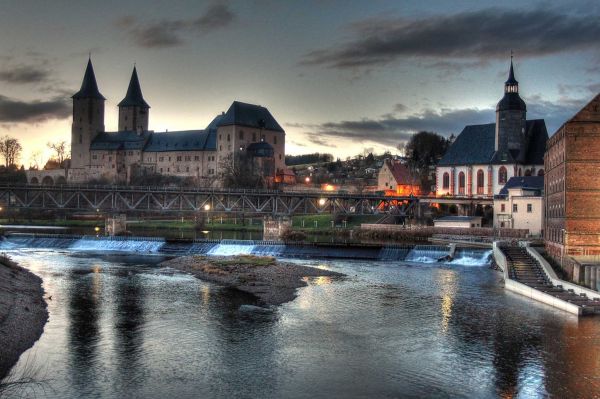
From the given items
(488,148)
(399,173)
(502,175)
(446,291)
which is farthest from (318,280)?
(399,173)

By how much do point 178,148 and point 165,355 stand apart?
13918 cm

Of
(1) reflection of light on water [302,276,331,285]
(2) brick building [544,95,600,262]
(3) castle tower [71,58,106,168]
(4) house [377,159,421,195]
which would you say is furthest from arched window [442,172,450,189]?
(3) castle tower [71,58,106,168]

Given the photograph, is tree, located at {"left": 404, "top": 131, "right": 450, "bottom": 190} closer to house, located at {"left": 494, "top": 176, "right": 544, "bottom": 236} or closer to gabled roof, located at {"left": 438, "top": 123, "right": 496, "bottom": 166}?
gabled roof, located at {"left": 438, "top": 123, "right": 496, "bottom": 166}

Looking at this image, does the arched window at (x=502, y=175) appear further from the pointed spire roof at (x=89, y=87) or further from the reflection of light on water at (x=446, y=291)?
the pointed spire roof at (x=89, y=87)

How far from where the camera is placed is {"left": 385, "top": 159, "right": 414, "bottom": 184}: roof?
122 meters

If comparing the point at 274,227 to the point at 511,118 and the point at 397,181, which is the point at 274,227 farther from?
the point at 511,118

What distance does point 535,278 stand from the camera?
42344 mm

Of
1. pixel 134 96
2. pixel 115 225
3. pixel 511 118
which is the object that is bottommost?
pixel 115 225

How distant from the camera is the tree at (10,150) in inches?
6978

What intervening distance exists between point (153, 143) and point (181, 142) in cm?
1106

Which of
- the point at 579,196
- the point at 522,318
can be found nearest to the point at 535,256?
the point at 579,196

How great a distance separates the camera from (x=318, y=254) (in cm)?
6506

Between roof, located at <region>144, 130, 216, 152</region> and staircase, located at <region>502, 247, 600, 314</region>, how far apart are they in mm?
115117

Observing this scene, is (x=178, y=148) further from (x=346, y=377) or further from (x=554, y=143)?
(x=346, y=377)
